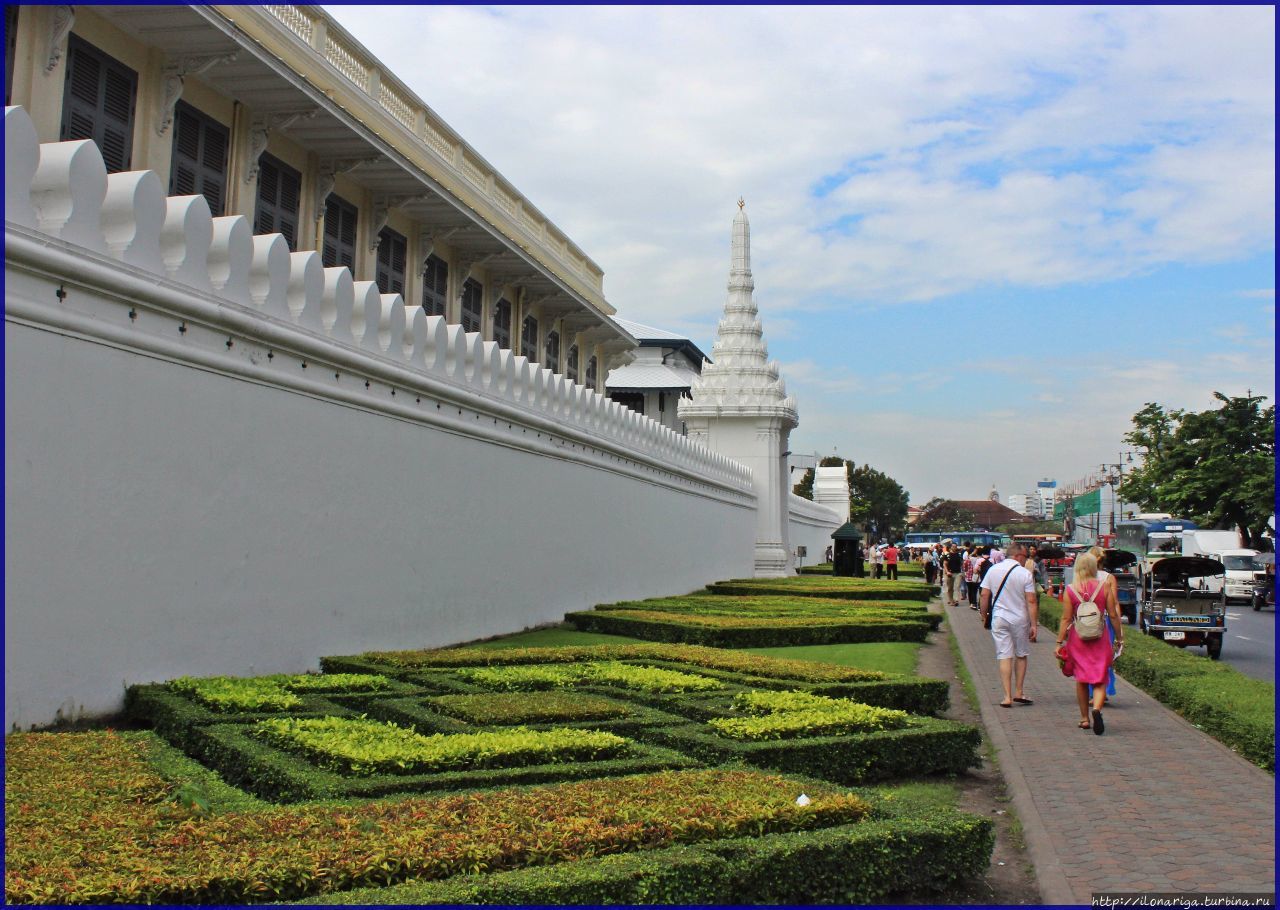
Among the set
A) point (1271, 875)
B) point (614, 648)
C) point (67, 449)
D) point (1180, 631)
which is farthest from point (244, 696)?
point (1180, 631)

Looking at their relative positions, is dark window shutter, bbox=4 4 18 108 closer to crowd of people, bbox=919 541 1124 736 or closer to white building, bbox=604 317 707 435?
crowd of people, bbox=919 541 1124 736

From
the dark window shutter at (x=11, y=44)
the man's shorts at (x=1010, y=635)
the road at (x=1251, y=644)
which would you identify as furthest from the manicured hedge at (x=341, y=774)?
the road at (x=1251, y=644)

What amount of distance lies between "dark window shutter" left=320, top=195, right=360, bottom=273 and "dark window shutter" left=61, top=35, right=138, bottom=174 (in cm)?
417

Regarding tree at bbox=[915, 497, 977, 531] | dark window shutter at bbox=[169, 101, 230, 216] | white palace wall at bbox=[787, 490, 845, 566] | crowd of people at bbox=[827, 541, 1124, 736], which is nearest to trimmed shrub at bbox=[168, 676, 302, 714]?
crowd of people at bbox=[827, 541, 1124, 736]

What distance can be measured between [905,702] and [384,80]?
44.0ft

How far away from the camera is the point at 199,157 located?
1373 centimetres

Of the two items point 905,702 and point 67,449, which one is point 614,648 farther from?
point 67,449

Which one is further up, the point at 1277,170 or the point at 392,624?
the point at 1277,170

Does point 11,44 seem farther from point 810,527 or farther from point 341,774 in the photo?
point 810,527

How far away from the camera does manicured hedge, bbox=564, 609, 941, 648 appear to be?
570 inches

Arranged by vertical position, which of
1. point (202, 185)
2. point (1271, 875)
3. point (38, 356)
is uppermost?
point (202, 185)

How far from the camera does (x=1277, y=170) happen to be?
4641mm

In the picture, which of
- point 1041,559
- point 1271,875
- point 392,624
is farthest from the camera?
point 1041,559

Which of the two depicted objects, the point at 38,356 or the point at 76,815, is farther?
the point at 38,356
